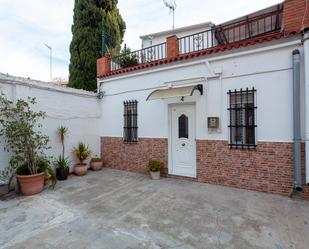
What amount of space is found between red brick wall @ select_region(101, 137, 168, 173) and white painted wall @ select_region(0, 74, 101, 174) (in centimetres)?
68

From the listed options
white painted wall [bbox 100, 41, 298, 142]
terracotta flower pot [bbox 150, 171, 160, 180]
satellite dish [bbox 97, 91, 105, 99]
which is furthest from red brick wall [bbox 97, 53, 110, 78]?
terracotta flower pot [bbox 150, 171, 160, 180]

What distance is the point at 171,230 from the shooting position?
3814mm

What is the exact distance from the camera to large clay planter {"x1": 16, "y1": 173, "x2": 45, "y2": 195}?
5.73 metres

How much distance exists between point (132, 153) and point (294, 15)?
23.4ft

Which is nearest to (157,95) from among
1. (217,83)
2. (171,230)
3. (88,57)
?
(217,83)

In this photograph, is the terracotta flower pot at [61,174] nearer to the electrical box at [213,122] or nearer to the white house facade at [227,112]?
the white house facade at [227,112]

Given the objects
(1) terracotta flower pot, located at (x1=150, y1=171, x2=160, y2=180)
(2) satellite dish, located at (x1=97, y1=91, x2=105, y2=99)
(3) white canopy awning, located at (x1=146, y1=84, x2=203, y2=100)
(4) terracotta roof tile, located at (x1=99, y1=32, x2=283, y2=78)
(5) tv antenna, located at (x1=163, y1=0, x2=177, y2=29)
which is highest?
(5) tv antenna, located at (x1=163, y1=0, x2=177, y2=29)

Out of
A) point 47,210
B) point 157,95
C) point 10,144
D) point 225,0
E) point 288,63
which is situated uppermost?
point 225,0

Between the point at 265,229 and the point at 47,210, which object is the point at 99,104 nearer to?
the point at 47,210

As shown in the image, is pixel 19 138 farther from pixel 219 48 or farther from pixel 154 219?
pixel 219 48

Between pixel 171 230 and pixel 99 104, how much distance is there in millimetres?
7360

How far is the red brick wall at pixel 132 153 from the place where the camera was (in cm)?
779

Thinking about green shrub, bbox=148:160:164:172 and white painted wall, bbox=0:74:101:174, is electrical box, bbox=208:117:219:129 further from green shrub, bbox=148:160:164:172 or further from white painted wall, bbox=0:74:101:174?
white painted wall, bbox=0:74:101:174

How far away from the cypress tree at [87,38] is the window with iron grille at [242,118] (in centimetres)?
854
